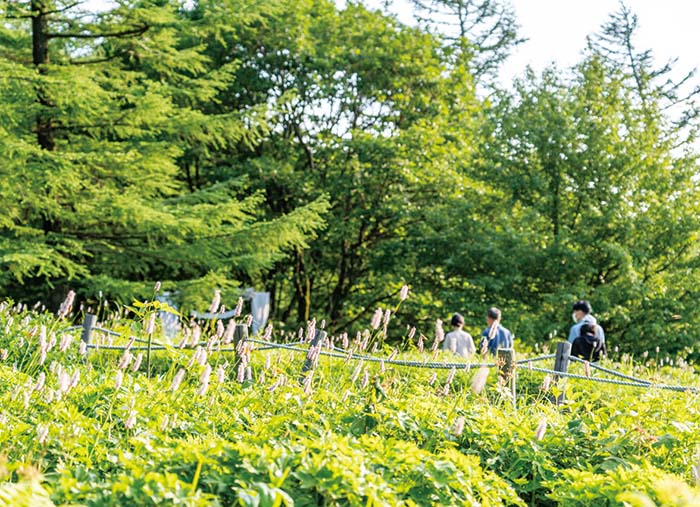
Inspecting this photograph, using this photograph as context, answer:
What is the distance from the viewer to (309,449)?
117 inches

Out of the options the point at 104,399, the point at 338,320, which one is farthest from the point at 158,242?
the point at 104,399

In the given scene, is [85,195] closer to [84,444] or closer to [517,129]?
[517,129]

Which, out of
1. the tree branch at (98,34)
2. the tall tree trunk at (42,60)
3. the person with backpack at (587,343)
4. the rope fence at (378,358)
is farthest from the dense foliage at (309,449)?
the tree branch at (98,34)

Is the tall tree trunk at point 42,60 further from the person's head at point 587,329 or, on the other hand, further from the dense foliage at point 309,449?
the person's head at point 587,329

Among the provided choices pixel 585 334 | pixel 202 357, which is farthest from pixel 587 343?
pixel 202 357

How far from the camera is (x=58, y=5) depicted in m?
12.2

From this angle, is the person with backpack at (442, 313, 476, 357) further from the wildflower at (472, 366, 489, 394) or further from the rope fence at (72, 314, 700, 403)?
the wildflower at (472, 366, 489, 394)

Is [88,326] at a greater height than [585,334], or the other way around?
[88,326]

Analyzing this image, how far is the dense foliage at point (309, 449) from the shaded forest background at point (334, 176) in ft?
23.4

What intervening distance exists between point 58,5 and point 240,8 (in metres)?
3.20

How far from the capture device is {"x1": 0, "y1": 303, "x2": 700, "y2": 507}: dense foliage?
2.69 m

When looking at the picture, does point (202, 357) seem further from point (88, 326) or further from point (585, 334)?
point (585, 334)

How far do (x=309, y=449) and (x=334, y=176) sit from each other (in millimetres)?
15443

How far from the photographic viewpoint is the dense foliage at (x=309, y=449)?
269cm
